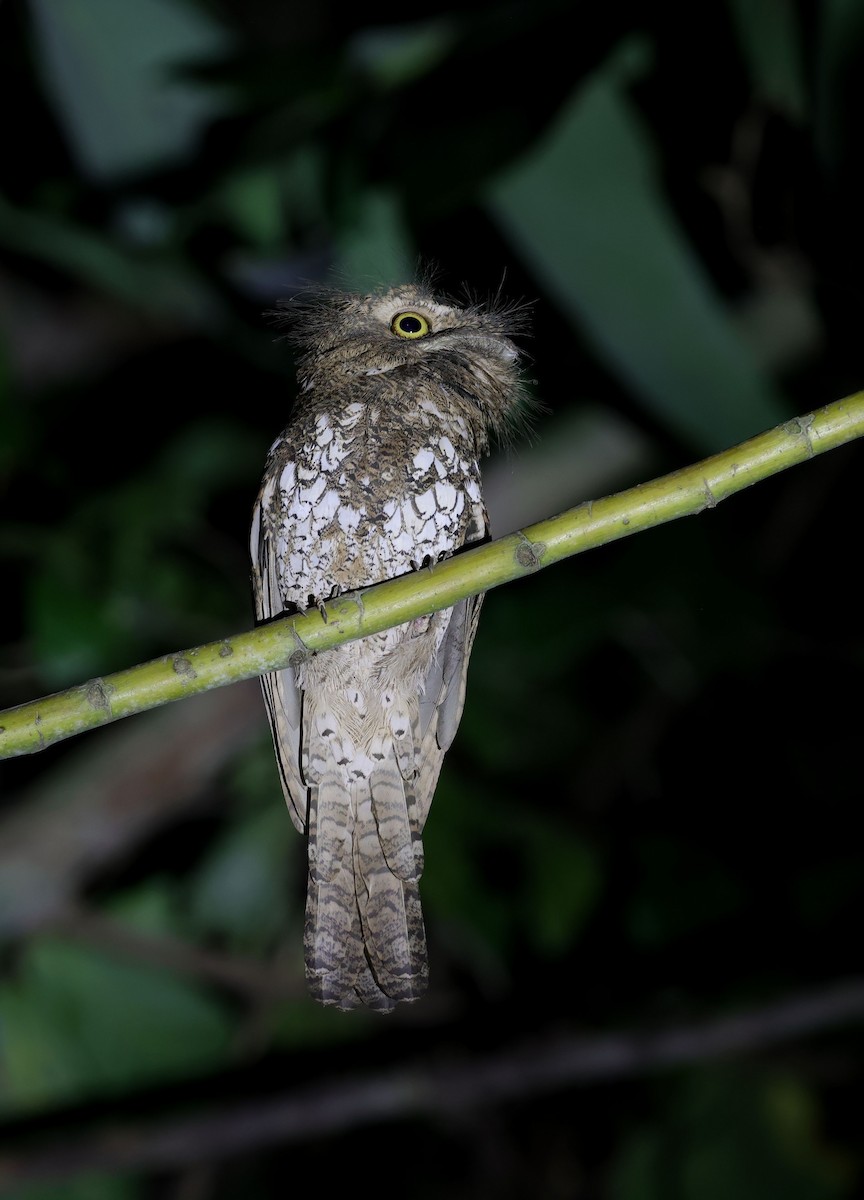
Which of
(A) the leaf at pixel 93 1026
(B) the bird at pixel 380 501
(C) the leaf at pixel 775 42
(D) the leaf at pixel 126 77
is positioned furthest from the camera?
(A) the leaf at pixel 93 1026

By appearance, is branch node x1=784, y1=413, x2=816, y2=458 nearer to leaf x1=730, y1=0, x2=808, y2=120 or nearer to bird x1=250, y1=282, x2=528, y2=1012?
bird x1=250, y1=282, x2=528, y2=1012

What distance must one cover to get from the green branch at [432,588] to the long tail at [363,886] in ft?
1.65

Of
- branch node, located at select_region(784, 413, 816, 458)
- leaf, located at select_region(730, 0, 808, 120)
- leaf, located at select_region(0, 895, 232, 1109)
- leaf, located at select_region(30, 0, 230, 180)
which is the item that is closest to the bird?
branch node, located at select_region(784, 413, 816, 458)

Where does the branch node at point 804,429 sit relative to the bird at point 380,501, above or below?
below

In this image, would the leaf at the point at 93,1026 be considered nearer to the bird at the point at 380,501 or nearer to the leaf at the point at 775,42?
the bird at the point at 380,501

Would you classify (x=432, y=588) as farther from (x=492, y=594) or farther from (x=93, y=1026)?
(x=93, y=1026)

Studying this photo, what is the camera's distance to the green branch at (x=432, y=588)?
4.34 ft

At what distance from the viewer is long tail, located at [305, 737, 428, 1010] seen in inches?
66.4

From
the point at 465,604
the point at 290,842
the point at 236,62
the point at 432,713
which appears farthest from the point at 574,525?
the point at 290,842

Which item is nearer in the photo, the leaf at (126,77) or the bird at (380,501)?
the bird at (380,501)

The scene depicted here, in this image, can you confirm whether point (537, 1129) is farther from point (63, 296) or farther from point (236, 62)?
point (236, 62)

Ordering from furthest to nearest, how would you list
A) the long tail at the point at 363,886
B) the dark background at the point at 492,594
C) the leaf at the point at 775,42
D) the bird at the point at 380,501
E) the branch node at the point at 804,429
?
1. the dark background at the point at 492,594
2. the leaf at the point at 775,42
3. the bird at the point at 380,501
4. the long tail at the point at 363,886
5. the branch node at the point at 804,429

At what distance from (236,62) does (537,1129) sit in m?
5.39

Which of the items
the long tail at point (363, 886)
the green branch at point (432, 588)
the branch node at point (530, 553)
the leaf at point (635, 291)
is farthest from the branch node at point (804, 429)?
the leaf at point (635, 291)
